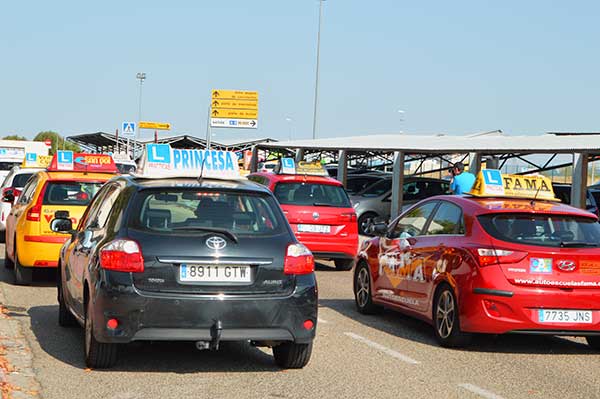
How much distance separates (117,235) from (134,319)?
66cm

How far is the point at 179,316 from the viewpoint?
7688 mm

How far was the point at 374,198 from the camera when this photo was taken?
3153 centimetres

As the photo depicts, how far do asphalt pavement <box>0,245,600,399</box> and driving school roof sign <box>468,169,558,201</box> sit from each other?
1.50 meters

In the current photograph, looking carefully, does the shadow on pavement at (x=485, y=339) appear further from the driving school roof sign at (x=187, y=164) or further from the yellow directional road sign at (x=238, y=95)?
the yellow directional road sign at (x=238, y=95)

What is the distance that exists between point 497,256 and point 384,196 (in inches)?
874

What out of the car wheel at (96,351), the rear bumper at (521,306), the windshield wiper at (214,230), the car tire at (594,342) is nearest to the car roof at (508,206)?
the rear bumper at (521,306)

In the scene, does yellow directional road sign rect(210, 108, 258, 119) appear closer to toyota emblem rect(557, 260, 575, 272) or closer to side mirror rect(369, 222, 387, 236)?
side mirror rect(369, 222, 387, 236)

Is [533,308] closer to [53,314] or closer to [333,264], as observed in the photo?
[53,314]

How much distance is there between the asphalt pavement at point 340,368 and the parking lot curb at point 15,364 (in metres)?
0.08

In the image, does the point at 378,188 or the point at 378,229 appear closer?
the point at 378,229

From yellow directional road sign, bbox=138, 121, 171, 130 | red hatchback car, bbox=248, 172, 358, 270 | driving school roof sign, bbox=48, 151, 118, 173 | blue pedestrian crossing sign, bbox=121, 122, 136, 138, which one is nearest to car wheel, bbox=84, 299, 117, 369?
driving school roof sign, bbox=48, 151, 118, 173

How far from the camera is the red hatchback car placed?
59.5 feet

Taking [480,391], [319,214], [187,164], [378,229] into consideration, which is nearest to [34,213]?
[378,229]

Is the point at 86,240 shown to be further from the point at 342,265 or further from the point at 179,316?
the point at 342,265
